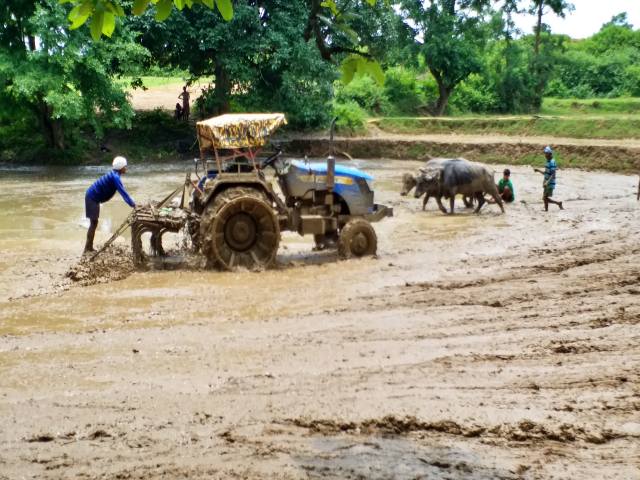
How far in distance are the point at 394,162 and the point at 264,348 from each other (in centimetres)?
2419

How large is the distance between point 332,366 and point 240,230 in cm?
478

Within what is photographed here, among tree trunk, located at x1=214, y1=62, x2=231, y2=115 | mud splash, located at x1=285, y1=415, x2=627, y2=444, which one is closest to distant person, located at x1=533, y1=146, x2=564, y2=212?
mud splash, located at x1=285, y1=415, x2=627, y2=444

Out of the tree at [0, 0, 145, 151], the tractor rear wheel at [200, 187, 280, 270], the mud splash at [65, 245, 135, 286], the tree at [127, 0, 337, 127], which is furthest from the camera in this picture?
the tree at [127, 0, 337, 127]

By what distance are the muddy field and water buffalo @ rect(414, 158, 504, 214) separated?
509 cm

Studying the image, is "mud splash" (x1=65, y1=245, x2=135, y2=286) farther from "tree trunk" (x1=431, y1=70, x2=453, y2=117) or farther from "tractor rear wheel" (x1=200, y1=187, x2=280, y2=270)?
"tree trunk" (x1=431, y1=70, x2=453, y2=117)

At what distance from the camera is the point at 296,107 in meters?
28.4

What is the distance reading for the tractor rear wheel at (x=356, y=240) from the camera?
12.1m

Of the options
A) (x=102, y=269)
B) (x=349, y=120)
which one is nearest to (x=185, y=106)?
(x=349, y=120)

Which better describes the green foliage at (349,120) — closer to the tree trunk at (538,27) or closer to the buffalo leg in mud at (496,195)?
the tree trunk at (538,27)

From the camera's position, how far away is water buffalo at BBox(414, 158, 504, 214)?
1816cm

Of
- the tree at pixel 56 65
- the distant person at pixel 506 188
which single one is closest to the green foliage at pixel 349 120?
the tree at pixel 56 65

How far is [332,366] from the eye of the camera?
6789 mm

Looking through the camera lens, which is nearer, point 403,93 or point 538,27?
point 538,27

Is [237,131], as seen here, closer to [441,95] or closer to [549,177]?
[549,177]
